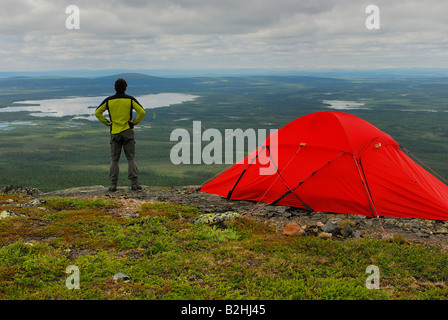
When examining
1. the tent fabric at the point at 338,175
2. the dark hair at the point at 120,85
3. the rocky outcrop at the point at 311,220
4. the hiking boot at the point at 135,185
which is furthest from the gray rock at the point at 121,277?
the hiking boot at the point at 135,185

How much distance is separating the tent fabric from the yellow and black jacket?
373 centimetres

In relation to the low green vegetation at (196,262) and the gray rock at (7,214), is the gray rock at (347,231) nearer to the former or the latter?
the low green vegetation at (196,262)

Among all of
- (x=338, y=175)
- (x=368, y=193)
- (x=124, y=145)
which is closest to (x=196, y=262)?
(x=338, y=175)

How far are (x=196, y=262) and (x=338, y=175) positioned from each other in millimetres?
5217

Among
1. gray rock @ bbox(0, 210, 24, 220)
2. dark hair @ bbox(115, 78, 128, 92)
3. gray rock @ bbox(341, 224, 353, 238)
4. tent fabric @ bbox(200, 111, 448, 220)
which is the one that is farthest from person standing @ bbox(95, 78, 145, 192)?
gray rock @ bbox(341, 224, 353, 238)

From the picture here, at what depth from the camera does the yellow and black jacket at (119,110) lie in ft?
37.1

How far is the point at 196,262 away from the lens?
21.0ft

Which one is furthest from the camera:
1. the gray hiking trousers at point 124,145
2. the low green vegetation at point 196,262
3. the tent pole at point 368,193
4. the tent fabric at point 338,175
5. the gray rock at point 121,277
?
the gray hiking trousers at point 124,145

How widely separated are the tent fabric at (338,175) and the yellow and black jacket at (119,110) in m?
3.73

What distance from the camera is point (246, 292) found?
540 centimetres

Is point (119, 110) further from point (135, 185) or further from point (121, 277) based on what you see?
point (121, 277)
